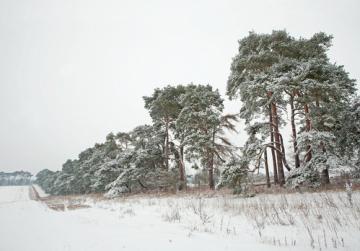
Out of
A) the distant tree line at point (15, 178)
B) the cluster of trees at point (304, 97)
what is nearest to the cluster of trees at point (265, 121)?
the cluster of trees at point (304, 97)

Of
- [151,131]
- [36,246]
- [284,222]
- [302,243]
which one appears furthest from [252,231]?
[151,131]

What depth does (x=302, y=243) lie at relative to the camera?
3812 mm

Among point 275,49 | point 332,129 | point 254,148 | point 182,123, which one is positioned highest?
point 275,49

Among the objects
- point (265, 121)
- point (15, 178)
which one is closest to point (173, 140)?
point (265, 121)

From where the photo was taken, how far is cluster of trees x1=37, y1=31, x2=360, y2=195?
1173 cm

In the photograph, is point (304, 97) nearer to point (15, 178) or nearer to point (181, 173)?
point (181, 173)

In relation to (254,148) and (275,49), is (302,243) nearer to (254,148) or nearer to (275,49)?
(254,148)

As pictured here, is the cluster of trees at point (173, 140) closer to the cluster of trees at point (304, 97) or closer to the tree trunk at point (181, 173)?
the tree trunk at point (181, 173)

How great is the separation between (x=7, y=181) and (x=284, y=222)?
236297mm

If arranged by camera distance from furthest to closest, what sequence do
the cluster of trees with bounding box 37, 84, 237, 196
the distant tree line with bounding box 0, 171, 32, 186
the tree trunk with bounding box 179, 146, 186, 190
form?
the distant tree line with bounding box 0, 171, 32, 186 < the tree trunk with bounding box 179, 146, 186, 190 < the cluster of trees with bounding box 37, 84, 237, 196

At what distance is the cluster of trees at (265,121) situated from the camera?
38.5 feet

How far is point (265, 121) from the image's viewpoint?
16.0 m

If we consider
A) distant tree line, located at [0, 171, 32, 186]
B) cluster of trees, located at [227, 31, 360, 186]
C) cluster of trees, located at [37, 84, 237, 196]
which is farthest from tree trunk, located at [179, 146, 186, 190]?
distant tree line, located at [0, 171, 32, 186]

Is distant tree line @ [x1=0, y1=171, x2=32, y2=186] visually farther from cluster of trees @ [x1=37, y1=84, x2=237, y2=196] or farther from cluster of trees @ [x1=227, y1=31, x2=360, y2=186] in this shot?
cluster of trees @ [x1=227, y1=31, x2=360, y2=186]
